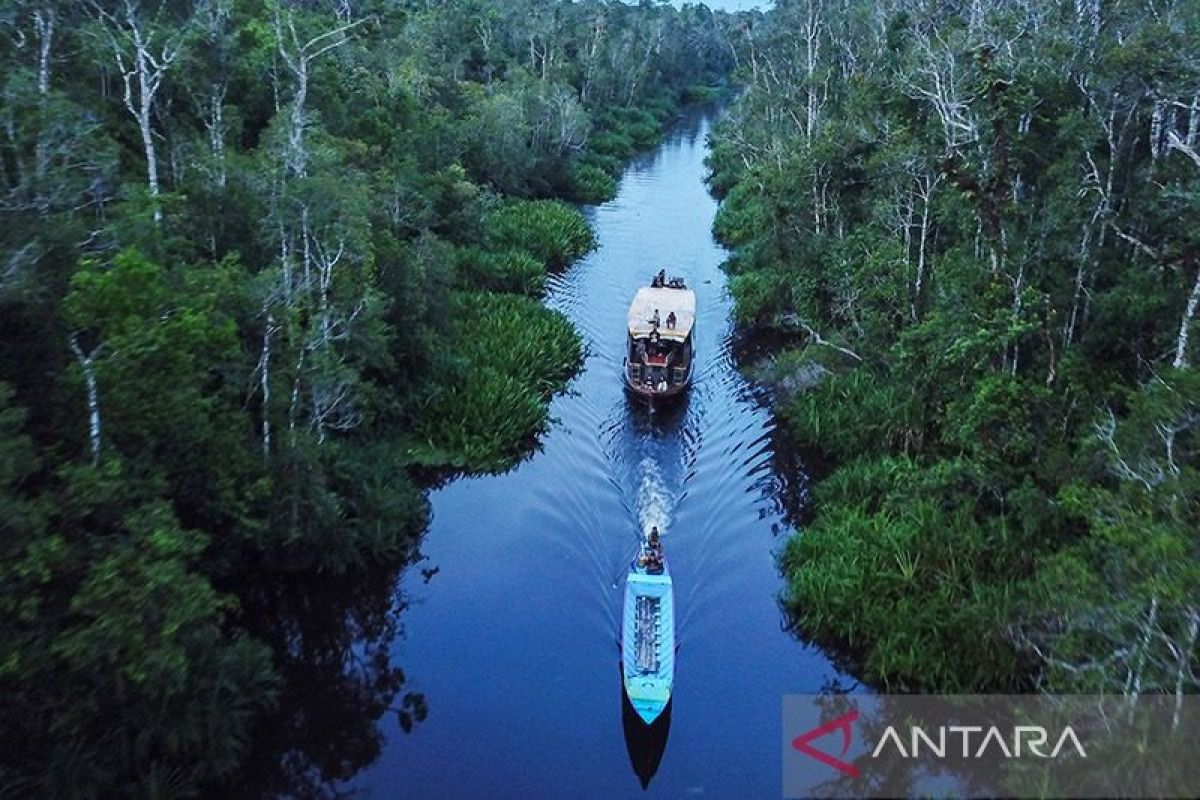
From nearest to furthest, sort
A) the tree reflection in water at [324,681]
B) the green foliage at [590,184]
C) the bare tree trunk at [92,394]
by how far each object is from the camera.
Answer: the bare tree trunk at [92,394] < the tree reflection in water at [324,681] < the green foliage at [590,184]

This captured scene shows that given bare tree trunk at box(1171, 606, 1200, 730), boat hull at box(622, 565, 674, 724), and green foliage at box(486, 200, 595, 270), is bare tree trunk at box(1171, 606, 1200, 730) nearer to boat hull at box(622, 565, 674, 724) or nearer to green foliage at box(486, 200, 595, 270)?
boat hull at box(622, 565, 674, 724)

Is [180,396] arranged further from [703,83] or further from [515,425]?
[703,83]

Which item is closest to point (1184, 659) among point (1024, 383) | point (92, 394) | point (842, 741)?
point (842, 741)

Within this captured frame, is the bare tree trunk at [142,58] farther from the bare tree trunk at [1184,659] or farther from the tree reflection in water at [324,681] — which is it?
the bare tree trunk at [1184,659]

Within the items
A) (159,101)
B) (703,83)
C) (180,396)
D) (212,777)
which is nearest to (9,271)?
(180,396)

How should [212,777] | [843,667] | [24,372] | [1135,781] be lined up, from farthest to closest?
1. [843,667]
2. [212,777]
3. [24,372]
4. [1135,781]

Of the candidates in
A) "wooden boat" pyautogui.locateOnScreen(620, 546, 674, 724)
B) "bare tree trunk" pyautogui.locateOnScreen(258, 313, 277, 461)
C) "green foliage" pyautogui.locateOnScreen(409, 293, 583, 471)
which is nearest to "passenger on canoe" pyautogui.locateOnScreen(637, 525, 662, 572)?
"wooden boat" pyautogui.locateOnScreen(620, 546, 674, 724)

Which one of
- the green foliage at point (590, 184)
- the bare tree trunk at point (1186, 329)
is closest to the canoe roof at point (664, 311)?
the bare tree trunk at point (1186, 329)
